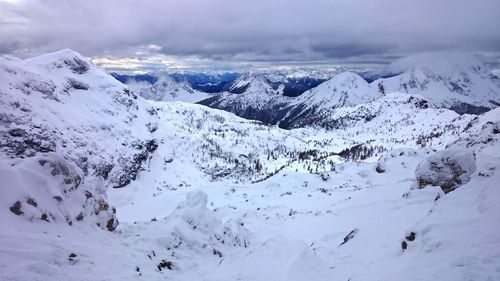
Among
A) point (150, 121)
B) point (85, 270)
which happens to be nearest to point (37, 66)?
point (150, 121)

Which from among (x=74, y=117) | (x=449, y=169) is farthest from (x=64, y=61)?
(x=449, y=169)

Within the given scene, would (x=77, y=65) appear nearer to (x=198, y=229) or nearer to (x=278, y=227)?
(x=278, y=227)

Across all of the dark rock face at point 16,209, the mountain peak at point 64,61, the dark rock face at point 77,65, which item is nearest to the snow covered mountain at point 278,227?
the dark rock face at point 16,209

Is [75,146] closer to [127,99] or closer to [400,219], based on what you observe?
[127,99]

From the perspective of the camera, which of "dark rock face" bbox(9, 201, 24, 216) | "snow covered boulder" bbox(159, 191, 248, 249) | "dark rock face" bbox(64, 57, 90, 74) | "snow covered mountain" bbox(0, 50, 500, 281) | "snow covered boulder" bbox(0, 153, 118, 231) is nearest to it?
"snow covered mountain" bbox(0, 50, 500, 281)

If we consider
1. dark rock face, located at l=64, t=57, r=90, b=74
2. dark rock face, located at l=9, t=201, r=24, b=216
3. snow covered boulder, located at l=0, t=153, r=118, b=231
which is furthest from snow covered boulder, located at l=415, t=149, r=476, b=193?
dark rock face, located at l=64, t=57, r=90, b=74

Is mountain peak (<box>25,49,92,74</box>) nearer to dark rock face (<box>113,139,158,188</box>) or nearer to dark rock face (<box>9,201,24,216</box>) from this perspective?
dark rock face (<box>113,139,158,188</box>)

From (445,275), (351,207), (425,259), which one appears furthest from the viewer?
(351,207)
